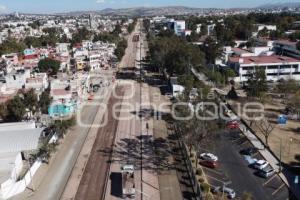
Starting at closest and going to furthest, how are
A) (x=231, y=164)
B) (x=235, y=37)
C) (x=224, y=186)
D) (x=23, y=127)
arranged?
(x=224, y=186) < (x=231, y=164) < (x=23, y=127) < (x=235, y=37)

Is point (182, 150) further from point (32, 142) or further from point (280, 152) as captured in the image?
point (32, 142)

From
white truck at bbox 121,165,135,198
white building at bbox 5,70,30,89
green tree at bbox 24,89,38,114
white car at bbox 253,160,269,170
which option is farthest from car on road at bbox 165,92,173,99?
white truck at bbox 121,165,135,198

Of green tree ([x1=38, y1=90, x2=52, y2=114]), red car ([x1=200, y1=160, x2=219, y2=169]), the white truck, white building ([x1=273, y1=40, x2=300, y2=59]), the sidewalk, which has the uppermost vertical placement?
white building ([x1=273, y1=40, x2=300, y2=59])

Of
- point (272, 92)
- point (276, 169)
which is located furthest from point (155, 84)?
point (276, 169)

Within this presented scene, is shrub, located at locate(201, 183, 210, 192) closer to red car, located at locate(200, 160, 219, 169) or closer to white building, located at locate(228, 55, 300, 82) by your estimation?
red car, located at locate(200, 160, 219, 169)

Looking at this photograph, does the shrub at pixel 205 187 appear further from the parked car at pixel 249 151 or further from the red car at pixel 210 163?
the parked car at pixel 249 151

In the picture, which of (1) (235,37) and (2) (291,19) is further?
(2) (291,19)
